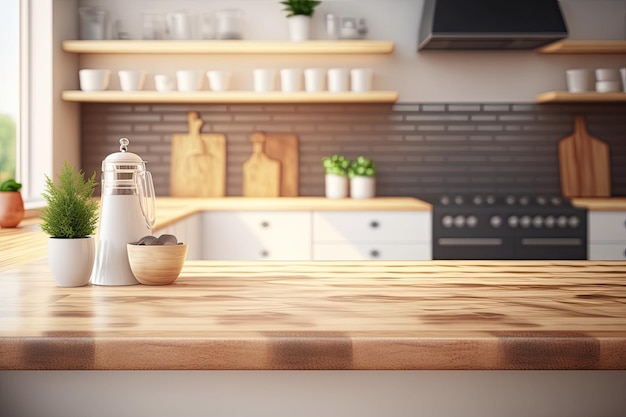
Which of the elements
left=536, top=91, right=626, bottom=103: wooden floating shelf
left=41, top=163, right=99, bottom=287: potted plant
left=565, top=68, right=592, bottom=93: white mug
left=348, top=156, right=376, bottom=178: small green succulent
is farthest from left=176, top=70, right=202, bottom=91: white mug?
left=41, top=163, right=99, bottom=287: potted plant

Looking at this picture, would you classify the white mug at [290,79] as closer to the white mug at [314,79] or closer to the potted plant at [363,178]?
the white mug at [314,79]

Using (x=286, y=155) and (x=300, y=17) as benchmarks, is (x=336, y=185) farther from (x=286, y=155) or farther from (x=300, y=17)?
(x=300, y=17)

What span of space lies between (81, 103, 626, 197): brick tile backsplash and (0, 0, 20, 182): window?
25.2 inches

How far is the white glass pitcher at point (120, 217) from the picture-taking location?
1.61 meters

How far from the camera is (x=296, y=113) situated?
5.02 m

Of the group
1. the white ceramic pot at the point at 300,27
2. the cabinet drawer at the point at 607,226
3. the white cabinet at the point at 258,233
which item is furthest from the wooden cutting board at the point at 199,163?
the cabinet drawer at the point at 607,226

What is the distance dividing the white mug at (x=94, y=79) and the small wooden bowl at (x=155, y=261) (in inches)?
131

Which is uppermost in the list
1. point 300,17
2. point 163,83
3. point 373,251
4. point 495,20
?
point 300,17

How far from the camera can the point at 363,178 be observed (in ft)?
15.7

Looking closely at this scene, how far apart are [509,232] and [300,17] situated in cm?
183

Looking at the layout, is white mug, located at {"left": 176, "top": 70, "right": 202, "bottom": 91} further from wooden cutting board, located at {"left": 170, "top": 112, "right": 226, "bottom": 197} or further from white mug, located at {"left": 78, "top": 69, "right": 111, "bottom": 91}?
white mug, located at {"left": 78, "top": 69, "right": 111, "bottom": 91}

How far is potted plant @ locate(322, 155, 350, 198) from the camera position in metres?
4.81

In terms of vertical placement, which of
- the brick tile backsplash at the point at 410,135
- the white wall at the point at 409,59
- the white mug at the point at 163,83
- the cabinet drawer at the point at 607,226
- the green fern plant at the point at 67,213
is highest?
the white wall at the point at 409,59

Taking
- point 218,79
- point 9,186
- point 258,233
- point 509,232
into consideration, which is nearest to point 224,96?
point 218,79
